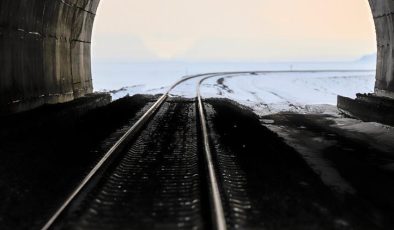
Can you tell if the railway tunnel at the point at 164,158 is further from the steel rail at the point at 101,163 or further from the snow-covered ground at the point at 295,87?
the snow-covered ground at the point at 295,87

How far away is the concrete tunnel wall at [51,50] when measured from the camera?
1187 centimetres

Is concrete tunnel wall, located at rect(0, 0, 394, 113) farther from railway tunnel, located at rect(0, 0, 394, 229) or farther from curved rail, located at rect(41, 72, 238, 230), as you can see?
curved rail, located at rect(41, 72, 238, 230)

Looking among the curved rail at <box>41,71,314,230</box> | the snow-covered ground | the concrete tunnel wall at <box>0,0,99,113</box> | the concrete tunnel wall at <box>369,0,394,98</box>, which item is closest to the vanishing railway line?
the curved rail at <box>41,71,314,230</box>

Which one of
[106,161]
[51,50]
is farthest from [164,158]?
[51,50]

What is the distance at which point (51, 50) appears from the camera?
50.6ft

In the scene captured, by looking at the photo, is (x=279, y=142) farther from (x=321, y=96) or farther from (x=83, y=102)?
(x=321, y=96)

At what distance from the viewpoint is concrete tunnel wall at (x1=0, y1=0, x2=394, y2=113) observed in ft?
38.9

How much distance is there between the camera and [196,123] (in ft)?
43.9

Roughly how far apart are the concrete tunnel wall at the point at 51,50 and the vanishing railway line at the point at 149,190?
388cm

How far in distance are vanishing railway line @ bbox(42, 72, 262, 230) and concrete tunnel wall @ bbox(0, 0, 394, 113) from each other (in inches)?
153

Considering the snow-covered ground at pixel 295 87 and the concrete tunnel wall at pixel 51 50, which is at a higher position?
the concrete tunnel wall at pixel 51 50

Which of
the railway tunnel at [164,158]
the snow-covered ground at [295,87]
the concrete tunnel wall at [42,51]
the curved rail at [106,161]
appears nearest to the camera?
the curved rail at [106,161]

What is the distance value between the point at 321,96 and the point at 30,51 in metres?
25.4

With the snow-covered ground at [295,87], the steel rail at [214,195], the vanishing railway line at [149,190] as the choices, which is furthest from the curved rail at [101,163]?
the snow-covered ground at [295,87]
